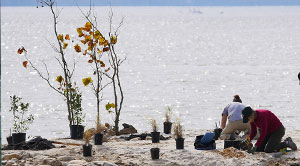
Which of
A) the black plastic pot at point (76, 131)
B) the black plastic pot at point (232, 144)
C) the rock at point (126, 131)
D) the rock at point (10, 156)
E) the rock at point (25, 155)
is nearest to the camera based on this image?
the rock at point (10, 156)

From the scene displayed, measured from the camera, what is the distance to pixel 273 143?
11.4 metres

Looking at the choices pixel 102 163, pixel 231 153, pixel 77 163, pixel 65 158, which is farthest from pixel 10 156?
pixel 231 153

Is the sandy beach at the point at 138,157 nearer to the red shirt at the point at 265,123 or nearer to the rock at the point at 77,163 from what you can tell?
the rock at the point at 77,163

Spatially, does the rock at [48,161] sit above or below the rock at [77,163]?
above

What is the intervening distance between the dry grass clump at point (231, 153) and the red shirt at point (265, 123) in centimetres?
36

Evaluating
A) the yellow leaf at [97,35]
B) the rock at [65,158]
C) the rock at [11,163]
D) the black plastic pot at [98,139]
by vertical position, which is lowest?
the rock at [11,163]

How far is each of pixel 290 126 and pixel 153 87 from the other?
14.1 m

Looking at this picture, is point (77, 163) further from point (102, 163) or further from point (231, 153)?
point (231, 153)

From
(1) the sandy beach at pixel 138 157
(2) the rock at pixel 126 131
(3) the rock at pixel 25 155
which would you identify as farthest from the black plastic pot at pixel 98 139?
(2) the rock at pixel 126 131

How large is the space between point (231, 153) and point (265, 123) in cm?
70

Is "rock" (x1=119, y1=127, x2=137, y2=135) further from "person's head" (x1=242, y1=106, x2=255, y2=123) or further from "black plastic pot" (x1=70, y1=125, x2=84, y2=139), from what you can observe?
"person's head" (x1=242, y1=106, x2=255, y2=123)

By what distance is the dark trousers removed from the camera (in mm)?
11375

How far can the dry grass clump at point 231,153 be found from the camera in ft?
36.1

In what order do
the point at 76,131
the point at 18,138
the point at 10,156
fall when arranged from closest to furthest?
the point at 10,156
the point at 18,138
the point at 76,131
